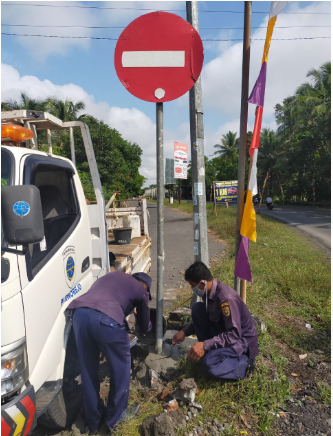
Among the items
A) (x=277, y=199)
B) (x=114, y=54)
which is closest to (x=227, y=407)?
(x=114, y=54)

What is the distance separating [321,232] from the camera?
1190 centimetres

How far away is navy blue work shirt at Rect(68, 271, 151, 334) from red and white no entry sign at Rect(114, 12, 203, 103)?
148cm

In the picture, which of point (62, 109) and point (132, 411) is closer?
point (132, 411)

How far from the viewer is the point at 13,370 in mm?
1659

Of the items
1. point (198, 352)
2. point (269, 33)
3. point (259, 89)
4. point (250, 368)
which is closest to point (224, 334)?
point (198, 352)

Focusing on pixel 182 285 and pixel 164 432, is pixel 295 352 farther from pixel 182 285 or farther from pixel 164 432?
pixel 182 285

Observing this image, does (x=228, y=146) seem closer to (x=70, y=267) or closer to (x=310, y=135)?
(x=310, y=135)

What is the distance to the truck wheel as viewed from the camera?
7.26 feet

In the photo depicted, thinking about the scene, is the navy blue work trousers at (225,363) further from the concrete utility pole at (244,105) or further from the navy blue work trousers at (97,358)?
the concrete utility pole at (244,105)

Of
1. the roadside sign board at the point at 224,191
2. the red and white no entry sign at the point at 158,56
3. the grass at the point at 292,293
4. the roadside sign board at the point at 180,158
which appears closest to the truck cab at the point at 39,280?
the red and white no entry sign at the point at 158,56

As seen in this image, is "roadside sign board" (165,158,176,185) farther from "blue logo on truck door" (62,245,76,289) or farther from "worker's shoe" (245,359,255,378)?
"blue logo on truck door" (62,245,76,289)

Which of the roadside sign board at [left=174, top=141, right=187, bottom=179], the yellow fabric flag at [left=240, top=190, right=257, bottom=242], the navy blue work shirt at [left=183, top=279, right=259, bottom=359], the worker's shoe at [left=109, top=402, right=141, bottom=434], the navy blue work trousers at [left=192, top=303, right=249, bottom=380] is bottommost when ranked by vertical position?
the worker's shoe at [left=109, top=402, right=141, bottom=434]

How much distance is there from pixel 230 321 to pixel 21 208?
1.85m

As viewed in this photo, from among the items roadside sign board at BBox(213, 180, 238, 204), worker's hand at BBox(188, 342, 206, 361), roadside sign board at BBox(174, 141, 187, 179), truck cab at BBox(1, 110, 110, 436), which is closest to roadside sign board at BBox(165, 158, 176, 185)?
roadside sign board at BBox(213, 180, 238, 204)
